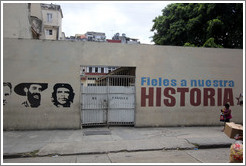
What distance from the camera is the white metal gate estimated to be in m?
10.3

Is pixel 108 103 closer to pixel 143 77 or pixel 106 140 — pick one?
pixel 143 77

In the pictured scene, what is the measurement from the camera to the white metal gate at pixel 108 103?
33.9ft

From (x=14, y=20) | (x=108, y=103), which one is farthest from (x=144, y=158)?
(x=14, y=20)

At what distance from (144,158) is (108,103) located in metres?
4.49

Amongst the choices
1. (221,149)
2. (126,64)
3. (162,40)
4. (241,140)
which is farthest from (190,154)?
(162,40)

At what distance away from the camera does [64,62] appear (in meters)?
10.1

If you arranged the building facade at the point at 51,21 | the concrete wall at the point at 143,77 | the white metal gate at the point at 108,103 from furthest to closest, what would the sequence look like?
the building facade at the point at 51,21
the white metal gate at the point at 108,103
the concrete wall at the point at 143,77

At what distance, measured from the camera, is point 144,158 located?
6.28m

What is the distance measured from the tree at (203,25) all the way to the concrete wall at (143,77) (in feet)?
20.4

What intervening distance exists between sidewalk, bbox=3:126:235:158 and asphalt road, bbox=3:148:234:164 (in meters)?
0.26

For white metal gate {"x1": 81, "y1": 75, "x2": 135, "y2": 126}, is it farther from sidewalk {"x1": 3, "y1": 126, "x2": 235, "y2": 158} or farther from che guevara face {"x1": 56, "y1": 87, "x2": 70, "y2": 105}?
che guevara face {"x1": 56, "y1": 87, "x2": 70, "y2": 105}

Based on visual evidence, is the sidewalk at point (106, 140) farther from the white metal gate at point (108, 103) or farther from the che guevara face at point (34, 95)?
the che guevara face at point (34, 95)

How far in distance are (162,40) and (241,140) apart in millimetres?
17409

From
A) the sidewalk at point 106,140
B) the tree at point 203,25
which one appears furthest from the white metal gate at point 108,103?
the tree at point 203,25
